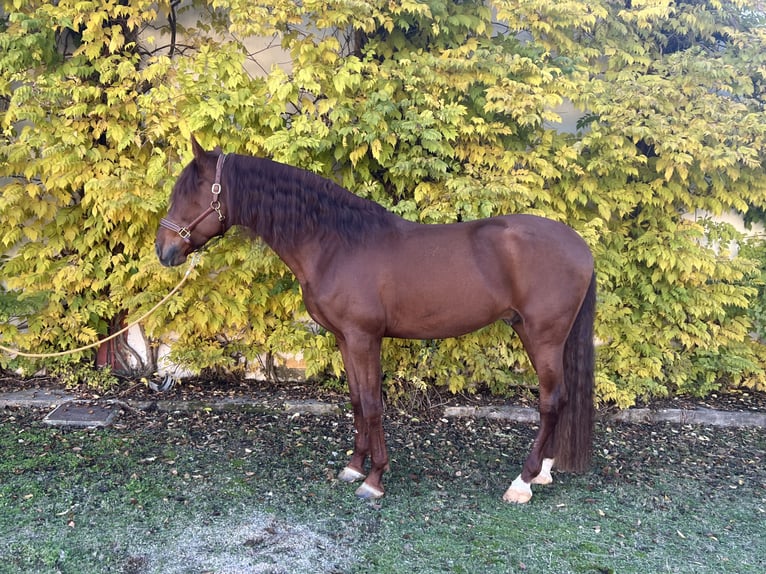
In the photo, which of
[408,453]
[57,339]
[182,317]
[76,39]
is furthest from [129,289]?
[408,453]

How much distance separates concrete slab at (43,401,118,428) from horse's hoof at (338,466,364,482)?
1.86 meters

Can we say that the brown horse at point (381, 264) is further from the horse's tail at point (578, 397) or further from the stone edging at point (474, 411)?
the stone edging at point (474, 411)

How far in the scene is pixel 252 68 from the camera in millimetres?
4477

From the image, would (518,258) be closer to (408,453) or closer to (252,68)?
(408,453)

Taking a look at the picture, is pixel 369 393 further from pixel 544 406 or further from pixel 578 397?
pixel 578 397

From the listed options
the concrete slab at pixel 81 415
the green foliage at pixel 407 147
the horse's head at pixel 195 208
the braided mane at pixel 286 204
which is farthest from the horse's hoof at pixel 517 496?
the concrete slab at pixel 81 415

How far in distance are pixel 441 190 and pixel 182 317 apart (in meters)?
2.28

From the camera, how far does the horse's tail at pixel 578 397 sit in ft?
10.2

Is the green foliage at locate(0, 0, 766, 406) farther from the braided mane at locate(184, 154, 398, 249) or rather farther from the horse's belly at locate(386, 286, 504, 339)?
the horse's belly at locate(386, 286, 504, 339)

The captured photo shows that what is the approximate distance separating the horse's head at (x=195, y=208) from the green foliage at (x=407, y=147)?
1.00 metres

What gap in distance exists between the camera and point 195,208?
2.81m

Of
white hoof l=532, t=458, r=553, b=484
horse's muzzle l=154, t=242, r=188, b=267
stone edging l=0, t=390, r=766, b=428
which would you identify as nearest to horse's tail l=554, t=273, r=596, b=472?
white hoof l=532, t=458, r=553, b=484

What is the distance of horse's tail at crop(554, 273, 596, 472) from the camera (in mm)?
3102

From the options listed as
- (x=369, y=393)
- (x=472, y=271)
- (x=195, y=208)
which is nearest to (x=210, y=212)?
(x=195, y=208)
